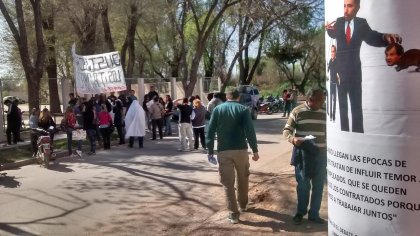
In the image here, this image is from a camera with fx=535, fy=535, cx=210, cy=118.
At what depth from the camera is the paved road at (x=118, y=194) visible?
7.52m

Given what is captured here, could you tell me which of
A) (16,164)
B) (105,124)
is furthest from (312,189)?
(105,124)

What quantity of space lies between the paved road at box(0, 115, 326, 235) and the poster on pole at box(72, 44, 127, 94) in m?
3.33

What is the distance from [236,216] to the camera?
715 centimetres

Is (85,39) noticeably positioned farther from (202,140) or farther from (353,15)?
(353,15)

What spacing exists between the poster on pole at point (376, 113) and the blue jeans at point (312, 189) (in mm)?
3409

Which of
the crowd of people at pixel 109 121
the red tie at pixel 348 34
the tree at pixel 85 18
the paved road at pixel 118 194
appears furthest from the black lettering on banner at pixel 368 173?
the tree at pixel 85 18

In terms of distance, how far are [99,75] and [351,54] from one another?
15231 mm

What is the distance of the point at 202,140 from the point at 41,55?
6.39 metres

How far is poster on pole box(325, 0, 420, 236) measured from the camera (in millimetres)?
2777

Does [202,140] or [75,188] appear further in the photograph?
[202,140]

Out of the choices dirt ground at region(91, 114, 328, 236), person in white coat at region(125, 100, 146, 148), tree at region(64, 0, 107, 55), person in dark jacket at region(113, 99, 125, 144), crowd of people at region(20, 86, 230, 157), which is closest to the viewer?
dirt ground at region(91, 114, 328, 236)

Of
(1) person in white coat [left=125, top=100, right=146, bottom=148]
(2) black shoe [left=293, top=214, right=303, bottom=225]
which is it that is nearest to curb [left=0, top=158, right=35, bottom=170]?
(1) person in white coat [left=125, top=100, right=146, bottom=148]

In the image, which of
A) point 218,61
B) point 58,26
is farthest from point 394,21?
point 218,61

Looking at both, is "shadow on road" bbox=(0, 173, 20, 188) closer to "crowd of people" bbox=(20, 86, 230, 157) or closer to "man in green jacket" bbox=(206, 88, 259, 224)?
"crowd of people" bbox=(20, 86, 230, 157)
